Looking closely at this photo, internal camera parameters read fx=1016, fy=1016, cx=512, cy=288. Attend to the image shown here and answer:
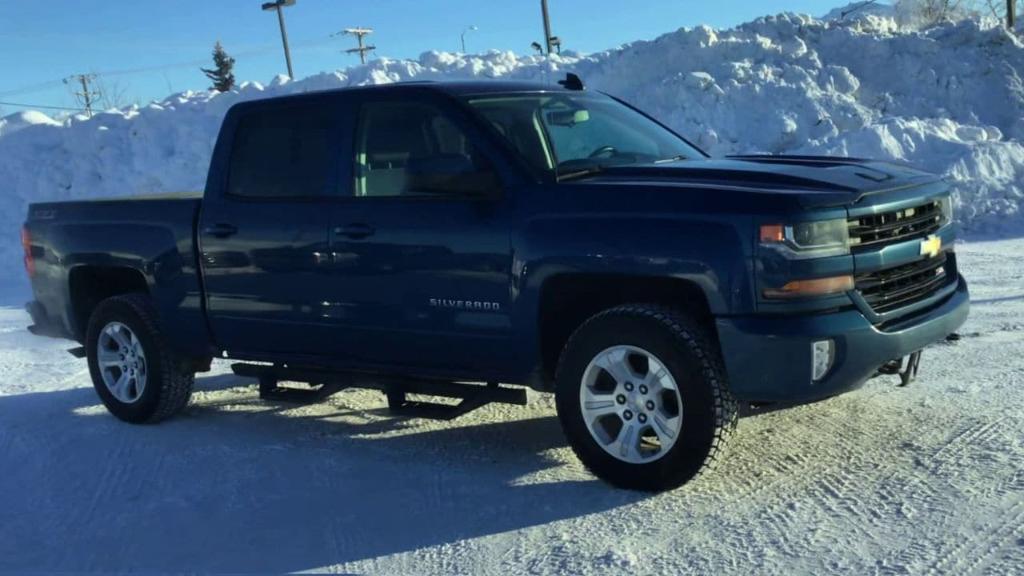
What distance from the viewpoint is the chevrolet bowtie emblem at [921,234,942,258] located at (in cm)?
453

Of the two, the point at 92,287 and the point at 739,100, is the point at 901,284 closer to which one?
the point at 92,287

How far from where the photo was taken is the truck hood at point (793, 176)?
13.6ft

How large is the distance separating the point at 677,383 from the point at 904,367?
1202 mm

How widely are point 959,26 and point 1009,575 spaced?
17.9m

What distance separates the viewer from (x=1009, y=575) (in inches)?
135

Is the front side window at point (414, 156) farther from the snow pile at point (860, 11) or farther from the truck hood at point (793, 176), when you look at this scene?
the snow pile at point (860, 11)

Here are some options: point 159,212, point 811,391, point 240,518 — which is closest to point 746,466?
point 811,391

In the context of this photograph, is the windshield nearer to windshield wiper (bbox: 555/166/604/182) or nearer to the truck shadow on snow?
windshield wiper (bbox: 555/166/604/182)

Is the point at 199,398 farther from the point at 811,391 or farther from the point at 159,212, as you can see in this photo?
the point at 811,391

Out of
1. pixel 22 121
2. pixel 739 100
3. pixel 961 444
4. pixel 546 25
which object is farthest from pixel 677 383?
pixel 546 25

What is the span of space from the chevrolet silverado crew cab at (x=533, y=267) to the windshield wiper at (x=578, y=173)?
19 millimetres

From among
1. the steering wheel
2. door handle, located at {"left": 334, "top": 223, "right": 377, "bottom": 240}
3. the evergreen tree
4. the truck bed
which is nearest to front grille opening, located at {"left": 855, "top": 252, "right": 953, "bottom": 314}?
the steering wheel

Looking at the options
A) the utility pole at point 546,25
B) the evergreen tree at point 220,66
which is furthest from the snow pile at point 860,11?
the evergreen tree at point 220,66

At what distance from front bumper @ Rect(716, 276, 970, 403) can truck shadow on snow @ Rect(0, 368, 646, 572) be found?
0.78 m
